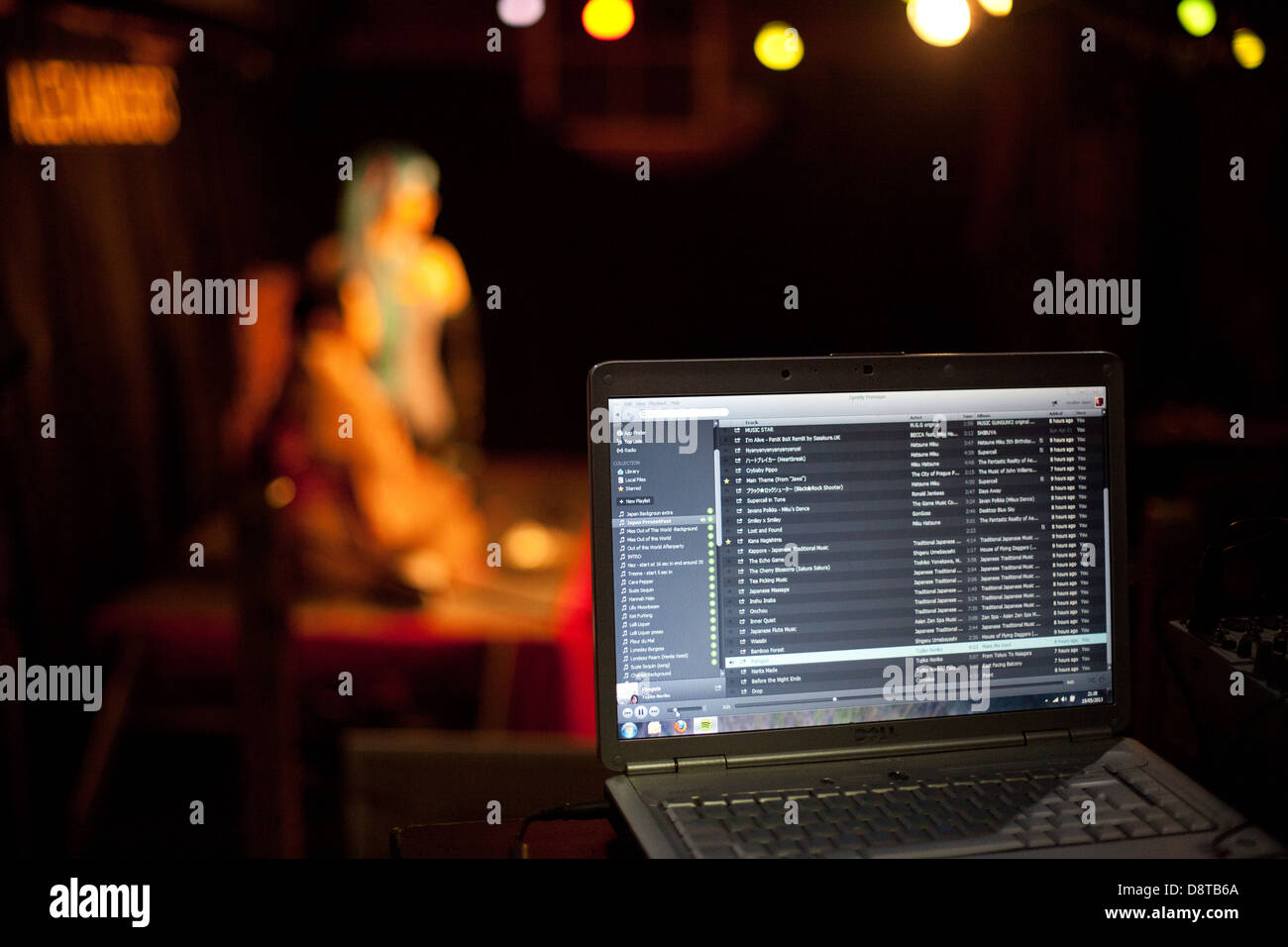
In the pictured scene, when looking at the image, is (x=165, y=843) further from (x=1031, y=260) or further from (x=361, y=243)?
(x=1031, y=260)

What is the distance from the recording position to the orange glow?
7.88 feet

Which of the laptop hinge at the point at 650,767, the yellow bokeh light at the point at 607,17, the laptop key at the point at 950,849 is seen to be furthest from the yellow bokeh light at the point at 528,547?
the laptop key at the point at 950,849

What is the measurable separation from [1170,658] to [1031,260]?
2.88m

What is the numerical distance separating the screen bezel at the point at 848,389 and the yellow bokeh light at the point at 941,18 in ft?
1.87

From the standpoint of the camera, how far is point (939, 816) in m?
0.83

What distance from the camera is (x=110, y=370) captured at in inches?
107

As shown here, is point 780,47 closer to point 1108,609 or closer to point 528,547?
point 1108,609

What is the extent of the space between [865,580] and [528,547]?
2220 millimetres

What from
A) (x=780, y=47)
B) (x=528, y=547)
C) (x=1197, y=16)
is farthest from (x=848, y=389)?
(x=528, y=547)

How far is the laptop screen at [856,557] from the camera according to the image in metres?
0.91

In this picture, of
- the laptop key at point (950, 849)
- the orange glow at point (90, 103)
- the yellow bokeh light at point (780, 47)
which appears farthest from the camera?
the orange glow at point (90, 103)

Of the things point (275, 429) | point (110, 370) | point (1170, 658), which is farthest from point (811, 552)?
point (110, 370)

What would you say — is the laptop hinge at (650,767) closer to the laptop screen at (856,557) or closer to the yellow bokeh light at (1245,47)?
the laptop screen at (856,557)
